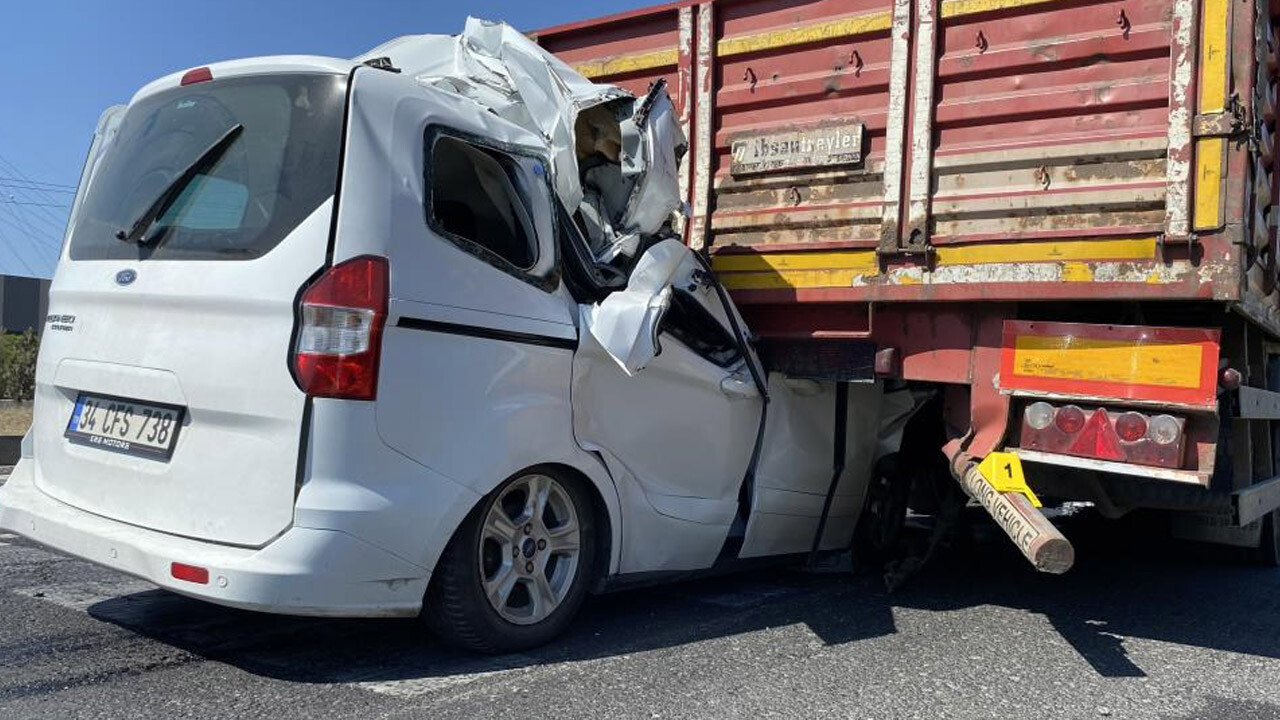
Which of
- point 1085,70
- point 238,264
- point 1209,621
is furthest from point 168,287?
point 1209,621

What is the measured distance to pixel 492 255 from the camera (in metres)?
3.56

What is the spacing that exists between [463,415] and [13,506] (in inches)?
68.1

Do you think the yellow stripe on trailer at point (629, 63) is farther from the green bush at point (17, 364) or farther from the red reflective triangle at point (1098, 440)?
the green bush at point (17, 364)

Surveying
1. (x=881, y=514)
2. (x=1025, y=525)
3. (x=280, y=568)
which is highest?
(x=1025, y=525)

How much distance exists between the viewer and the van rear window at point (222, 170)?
128 inches

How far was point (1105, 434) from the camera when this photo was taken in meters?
4.02

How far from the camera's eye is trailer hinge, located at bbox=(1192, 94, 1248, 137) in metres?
3.87

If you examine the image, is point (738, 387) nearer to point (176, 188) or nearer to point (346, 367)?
point (346, 367)

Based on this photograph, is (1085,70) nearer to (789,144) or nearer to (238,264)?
(789,144)

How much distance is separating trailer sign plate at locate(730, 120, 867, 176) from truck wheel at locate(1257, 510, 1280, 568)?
12.3ft

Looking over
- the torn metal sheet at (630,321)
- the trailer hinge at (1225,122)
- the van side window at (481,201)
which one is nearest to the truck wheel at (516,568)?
the torn metal sheet at (630,321)

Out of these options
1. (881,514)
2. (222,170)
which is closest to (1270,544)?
(881,514)

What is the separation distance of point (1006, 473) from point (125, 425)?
3.31 m

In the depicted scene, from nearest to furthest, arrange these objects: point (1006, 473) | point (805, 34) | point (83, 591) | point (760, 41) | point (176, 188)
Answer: point (176, 188) < point (1006, 473) < point (83, 591) < point (805, 34) < point (760, 41)
